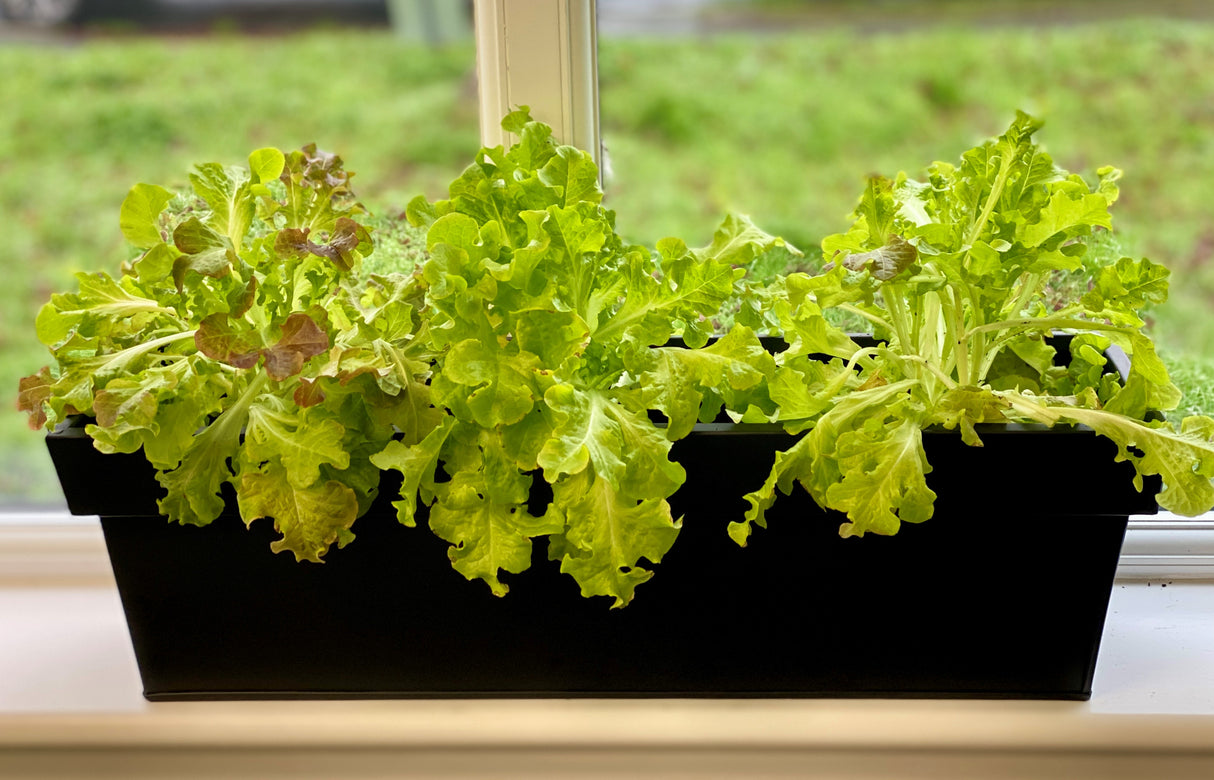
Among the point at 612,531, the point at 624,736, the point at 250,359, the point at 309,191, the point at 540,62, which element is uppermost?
the point at 540,62

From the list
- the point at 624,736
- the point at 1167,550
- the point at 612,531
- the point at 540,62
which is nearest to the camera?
the point at 612,531

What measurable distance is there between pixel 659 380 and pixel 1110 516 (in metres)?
0.31

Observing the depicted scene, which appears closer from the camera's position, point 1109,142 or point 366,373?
point 366,373

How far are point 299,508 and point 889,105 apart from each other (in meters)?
0.65

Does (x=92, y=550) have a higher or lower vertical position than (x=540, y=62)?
lower

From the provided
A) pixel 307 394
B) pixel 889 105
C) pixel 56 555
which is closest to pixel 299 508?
pixel 307 394

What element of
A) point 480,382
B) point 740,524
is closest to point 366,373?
point 480,382

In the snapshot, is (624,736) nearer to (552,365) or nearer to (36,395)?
A: (552,365)

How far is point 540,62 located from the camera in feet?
2.97

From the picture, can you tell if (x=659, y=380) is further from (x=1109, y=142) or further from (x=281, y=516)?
(x=1109, y=142)

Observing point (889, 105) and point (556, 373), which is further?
point (889, 105)

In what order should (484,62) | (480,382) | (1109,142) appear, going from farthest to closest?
(1109,142)
(484,62)
(480,382)

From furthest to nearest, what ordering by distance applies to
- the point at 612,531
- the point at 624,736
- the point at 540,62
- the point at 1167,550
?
the point at 1167,550, the point at 540,62, the point at 624,736, the point at 612,531

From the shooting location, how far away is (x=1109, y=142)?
1.04m
